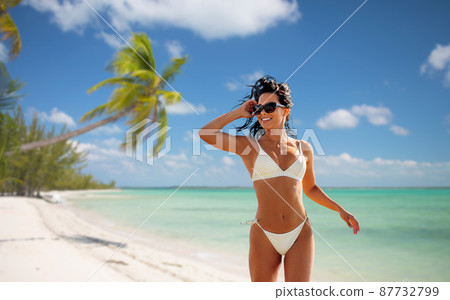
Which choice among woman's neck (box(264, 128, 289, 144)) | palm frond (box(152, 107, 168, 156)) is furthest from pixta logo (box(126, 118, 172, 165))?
woman's neck (box(264, 128, 289, 144))

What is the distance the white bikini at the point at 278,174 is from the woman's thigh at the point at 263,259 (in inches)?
1.4

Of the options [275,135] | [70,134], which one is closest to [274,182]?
[275,135]

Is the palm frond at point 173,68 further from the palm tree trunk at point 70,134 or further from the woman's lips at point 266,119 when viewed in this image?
the woman's lips at point 266,119

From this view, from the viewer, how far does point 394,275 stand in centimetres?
845

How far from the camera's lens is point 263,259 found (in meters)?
1.94

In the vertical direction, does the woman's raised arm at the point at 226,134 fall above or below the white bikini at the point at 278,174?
above

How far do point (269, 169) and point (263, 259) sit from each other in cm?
56

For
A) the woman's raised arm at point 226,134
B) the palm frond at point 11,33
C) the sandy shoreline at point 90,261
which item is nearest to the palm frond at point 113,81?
the palm frond at point 11,33

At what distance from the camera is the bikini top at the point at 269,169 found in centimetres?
203

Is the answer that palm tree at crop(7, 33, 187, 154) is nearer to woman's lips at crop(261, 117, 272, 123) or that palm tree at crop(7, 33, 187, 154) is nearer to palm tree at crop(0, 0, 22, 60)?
palm tree at crop(0, 0, 22, 60)

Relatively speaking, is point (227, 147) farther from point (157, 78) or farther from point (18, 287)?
point (157, 78)

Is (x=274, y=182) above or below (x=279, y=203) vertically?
above

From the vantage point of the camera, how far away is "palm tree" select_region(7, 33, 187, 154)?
11.0 meters

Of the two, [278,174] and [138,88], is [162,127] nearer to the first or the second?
[138,88]
